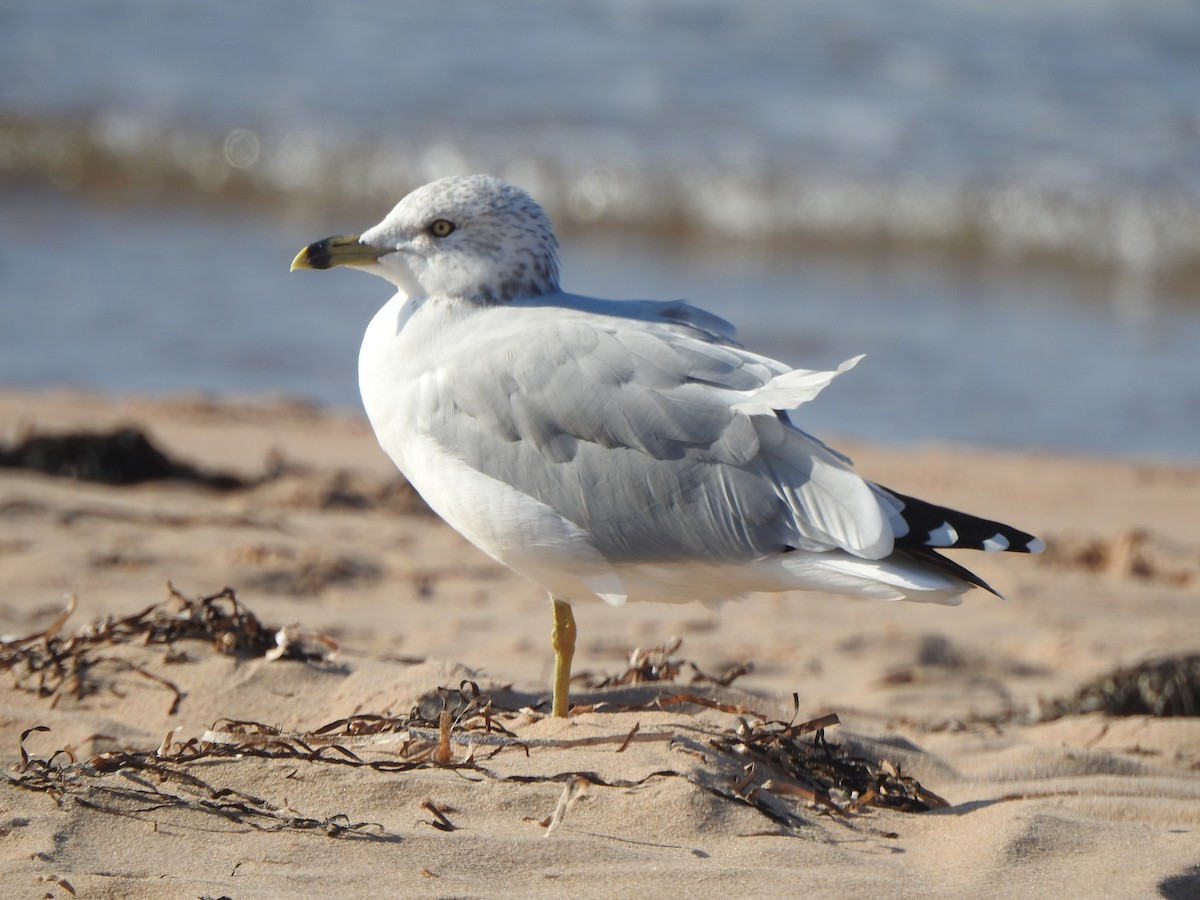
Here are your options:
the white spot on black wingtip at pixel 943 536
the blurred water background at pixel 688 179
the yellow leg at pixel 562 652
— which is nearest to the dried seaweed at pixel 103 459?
the blurred water background at pixel 688 179

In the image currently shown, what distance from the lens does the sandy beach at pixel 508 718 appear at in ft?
9.29

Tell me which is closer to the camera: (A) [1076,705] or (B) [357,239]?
(B) [357,239]

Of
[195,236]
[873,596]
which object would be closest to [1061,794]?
[873,596]

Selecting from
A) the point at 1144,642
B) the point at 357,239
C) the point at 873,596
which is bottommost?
the point at 1144,642

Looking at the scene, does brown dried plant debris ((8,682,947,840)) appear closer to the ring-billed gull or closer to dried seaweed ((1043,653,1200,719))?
the ring-billed gull

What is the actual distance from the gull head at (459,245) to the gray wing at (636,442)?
1.06 feet

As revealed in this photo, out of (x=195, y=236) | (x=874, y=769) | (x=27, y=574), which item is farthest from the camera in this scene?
(x=195, y=236)

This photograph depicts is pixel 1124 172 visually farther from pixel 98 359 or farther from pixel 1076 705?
pixel 1076 705

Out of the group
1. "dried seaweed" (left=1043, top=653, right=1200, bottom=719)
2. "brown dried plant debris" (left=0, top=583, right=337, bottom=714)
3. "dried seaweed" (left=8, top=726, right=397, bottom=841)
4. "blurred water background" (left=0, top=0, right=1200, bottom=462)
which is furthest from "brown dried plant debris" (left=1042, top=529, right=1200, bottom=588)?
"dried seaweed" (left=8, top=726, right=397, bottom=841)

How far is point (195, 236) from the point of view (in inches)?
459

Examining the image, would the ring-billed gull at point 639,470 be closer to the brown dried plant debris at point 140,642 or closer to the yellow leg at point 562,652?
the yellow leg at point 562,652

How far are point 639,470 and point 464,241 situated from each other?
0.76m

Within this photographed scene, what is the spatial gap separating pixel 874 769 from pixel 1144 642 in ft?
7.09

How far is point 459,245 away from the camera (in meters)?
3.69
